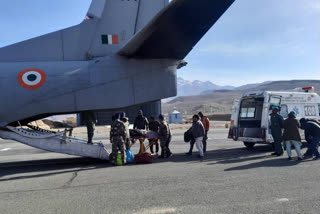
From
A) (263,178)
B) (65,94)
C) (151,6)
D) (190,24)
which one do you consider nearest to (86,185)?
(65,94)

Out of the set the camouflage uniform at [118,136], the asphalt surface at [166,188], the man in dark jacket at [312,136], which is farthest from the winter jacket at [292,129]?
the camouflage uniform at [118,136]

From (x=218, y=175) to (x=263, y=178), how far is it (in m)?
1.08

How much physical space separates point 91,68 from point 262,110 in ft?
23.3

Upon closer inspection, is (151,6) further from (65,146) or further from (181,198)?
(181,198)

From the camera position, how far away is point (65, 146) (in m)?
7.34

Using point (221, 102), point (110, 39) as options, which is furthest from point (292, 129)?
point (221, 102)

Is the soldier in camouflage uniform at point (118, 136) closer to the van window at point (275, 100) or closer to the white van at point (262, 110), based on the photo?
the white van at point (262, 110)

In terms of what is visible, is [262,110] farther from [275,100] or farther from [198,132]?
[198,132]

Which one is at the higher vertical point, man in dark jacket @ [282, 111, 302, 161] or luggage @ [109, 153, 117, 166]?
man in dark jacket @ [282, 111, 302, 161]

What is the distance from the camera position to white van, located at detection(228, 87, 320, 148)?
9844 mm

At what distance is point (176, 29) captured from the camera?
618cm

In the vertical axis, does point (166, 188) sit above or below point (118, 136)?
below

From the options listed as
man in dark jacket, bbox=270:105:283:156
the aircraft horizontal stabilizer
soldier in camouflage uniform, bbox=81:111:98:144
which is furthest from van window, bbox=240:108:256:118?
soldier in camouflage uniform, bbox=81:111:98:144

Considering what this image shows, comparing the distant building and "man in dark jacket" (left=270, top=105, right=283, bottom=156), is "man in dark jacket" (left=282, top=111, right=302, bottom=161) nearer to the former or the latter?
"man in dark jacket" (left=270, top=105, right=283, bottom=156)
